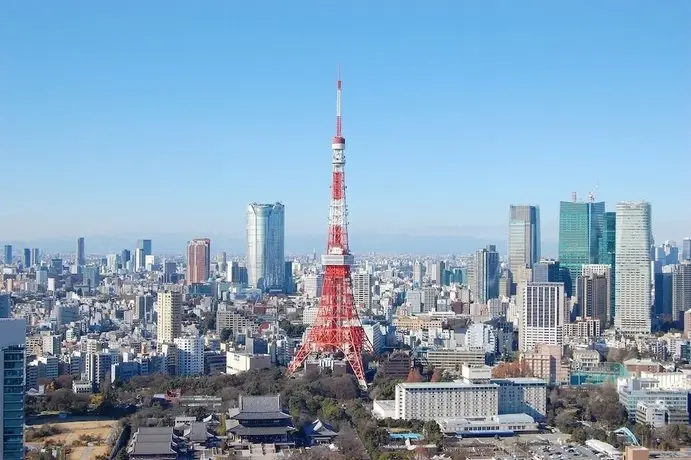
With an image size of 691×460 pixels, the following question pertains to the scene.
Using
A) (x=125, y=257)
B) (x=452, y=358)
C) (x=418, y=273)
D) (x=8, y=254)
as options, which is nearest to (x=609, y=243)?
(x=452, y=358)

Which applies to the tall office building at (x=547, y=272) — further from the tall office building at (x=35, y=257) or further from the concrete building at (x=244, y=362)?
the tall office building at (x=35, y=257)

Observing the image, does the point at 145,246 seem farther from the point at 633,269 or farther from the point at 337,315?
the point at 337,315

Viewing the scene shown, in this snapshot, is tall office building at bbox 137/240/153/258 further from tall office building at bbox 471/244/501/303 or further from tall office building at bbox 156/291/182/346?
tall office building at bbox 156/291/182/346

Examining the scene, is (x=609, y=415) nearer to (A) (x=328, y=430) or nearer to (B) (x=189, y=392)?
(A) (x=328, y=430)

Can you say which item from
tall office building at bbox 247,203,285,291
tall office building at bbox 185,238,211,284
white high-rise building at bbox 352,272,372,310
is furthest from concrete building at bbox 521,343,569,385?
tall office building at bbox 185,238,211,284

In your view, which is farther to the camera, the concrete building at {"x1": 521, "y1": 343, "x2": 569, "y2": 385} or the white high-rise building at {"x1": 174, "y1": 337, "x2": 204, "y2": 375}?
the white high-rise building at {"x1": 174, "y1": 337, "x2": 204, "y2": 375}

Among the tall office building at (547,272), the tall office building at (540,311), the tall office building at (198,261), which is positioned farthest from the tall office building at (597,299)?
the tall office building at (198,261)
